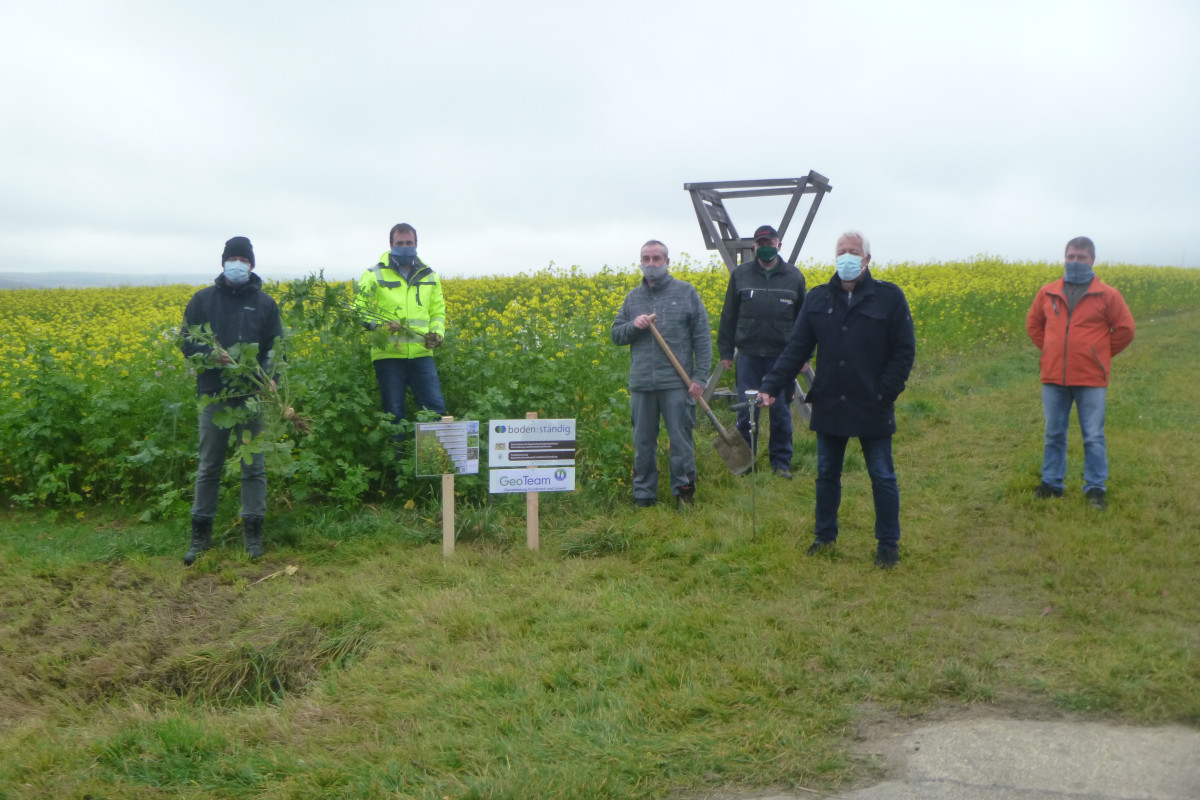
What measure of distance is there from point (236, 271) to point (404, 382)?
5.42 ft

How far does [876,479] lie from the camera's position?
5949 millimetres

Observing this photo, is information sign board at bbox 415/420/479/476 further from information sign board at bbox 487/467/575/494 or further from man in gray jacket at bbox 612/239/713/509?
man in gray jacket at bbox 612/239/713/509

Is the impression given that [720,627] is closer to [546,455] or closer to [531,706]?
[531,706]

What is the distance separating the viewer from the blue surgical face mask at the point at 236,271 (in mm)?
6535

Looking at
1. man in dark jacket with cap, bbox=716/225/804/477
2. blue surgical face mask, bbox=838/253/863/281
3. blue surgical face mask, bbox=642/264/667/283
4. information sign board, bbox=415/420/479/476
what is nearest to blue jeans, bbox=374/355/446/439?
information sign board, bbox=415/420/479/476

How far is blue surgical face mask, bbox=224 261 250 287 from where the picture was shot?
21.4 feet

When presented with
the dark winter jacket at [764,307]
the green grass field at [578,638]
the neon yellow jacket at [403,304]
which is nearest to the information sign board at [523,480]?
the green grass field at [578,638]

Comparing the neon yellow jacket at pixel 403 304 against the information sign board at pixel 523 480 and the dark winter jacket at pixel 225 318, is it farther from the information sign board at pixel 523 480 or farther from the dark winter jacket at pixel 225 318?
the information sign board at pixel 523 480

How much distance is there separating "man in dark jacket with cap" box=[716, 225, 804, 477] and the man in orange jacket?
77.5 inches

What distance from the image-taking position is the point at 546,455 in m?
6.88

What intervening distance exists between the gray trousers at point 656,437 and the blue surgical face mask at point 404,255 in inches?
80.2

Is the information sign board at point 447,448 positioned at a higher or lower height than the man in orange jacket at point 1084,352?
lower

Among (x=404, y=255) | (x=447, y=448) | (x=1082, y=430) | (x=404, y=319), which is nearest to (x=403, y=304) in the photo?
(x=404, y=319)

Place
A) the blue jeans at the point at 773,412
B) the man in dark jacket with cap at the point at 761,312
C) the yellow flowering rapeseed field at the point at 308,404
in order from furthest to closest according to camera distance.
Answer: the blue jeans at the point at 773,412 → the man in dark jacket with cap at the point at 761,312 → the yellow flowering rapeseed field at the point at 308,404
